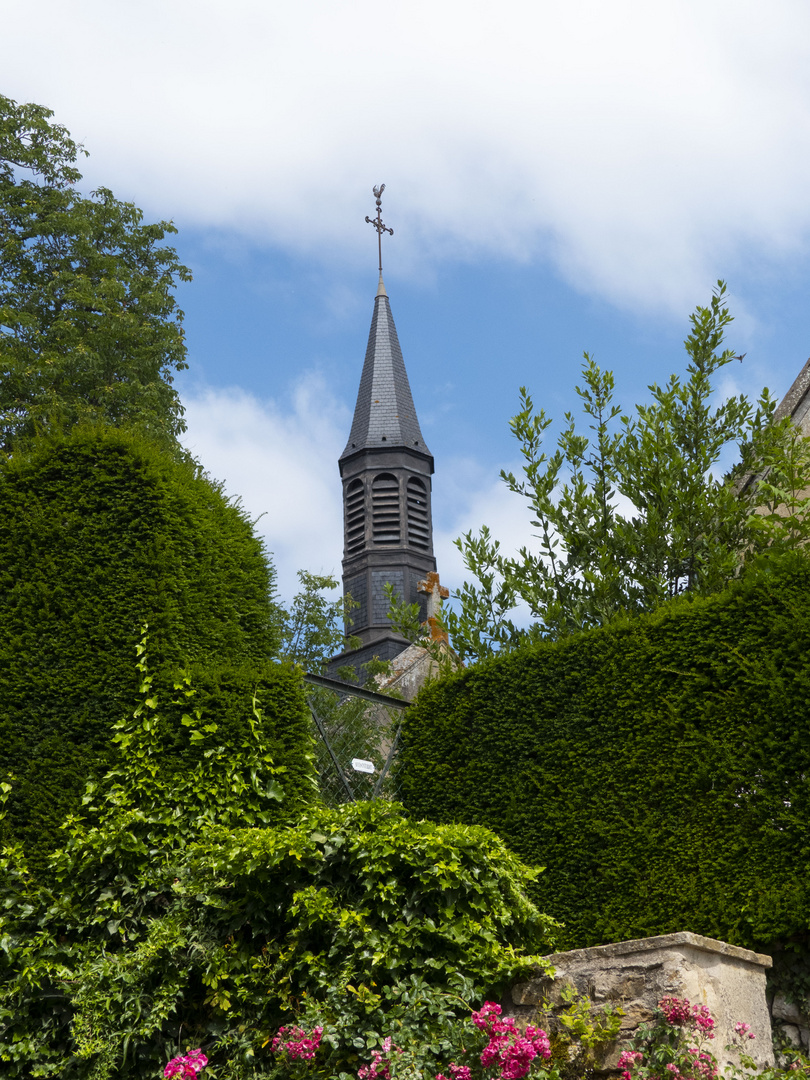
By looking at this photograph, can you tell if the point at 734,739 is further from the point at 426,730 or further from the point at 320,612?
the point at 320,612

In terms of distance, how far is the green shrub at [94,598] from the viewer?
6.42 meters

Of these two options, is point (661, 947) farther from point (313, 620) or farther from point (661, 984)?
point (313, 620)

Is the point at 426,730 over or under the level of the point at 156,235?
under

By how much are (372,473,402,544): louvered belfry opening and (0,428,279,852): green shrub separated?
29.3m

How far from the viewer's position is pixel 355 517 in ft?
125

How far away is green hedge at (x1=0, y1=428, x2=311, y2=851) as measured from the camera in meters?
6.44

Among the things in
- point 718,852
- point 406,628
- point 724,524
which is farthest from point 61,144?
point 718,852

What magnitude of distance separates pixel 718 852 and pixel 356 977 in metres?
2.66

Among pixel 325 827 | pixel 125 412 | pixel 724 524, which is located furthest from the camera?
pixel 125 412

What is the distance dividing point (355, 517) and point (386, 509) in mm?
1357

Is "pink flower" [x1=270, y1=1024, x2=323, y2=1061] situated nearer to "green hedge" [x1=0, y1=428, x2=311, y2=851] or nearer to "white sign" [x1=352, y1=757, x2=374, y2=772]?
"green hedge" [x1=0, y1=428, x2=311, y2=851]

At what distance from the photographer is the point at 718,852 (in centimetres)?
654

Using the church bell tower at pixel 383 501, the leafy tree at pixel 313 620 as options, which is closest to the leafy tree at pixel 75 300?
the leafy tree at pixel 313 620

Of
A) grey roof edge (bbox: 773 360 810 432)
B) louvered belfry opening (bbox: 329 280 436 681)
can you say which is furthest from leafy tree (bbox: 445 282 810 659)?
louvered belfry opening (bbox: 329 280 436 681)
